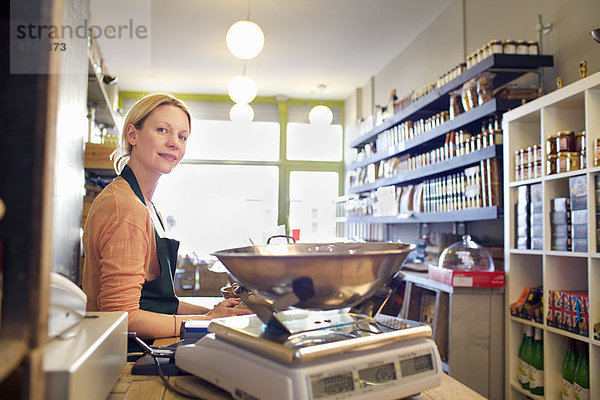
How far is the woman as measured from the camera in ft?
4.21

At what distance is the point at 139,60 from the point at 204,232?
10.3 feet

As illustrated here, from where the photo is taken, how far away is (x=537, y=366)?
2559mm

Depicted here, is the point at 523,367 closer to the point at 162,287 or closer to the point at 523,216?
the point at 523,216

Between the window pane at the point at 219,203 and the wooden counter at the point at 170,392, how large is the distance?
7.27 meters

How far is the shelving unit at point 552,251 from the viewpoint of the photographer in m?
2.12

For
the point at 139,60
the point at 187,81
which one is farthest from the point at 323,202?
the point at 139,60

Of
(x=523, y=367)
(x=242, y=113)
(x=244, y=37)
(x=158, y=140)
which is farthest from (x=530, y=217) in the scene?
(x=242, y=113)

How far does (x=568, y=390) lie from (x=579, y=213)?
91cm

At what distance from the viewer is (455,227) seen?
4.09 meters

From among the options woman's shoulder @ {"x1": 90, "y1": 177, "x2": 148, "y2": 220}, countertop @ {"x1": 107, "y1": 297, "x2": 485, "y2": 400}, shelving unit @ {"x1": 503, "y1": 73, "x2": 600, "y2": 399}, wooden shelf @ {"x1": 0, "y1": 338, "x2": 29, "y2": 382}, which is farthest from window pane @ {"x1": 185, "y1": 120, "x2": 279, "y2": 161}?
wooden shelf @ {"x1": 0, "y1": 338, "x2": 29, "y2": 382}

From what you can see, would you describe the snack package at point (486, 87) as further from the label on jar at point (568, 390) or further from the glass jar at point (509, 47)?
the label on jar at point (568, 390)

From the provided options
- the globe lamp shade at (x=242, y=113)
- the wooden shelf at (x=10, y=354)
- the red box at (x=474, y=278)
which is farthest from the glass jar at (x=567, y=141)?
the globe lamp shade at (x=242, y=113)

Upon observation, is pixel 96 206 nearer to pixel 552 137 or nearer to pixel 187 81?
pixel 552 137

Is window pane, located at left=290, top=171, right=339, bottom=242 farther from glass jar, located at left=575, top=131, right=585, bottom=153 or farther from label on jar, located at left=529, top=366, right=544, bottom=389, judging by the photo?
glass jar, located at left=575, top=131, right=585, bottom=153
